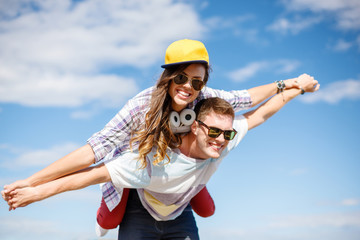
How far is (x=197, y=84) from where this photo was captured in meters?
4.61

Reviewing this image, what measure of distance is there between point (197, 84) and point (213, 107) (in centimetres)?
32

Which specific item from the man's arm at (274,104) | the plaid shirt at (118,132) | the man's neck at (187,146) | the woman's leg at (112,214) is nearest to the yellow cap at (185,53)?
the plaid shirt at (118,132)

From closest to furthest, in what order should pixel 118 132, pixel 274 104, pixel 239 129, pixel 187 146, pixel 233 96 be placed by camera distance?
pixel 118 132
pixel 187 146
pixel 239 129
pixel 233 96
pixel 274 104

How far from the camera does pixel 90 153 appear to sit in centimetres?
436

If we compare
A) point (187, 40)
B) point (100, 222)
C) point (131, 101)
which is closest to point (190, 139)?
point (131, 101)

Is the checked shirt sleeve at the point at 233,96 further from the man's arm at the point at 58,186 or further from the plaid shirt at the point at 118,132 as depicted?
the man's arm at the point at 58,186

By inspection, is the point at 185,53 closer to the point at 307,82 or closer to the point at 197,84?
the point at 197,84

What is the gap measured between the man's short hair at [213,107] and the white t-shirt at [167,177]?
44 centimetres

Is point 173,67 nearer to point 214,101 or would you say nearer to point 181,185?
point 214,101

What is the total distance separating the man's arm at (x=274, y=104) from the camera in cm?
530

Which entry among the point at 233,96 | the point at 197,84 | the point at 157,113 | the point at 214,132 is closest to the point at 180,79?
the point at 197,84

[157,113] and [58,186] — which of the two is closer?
[58,186]

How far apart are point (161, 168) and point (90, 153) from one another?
2.55ft

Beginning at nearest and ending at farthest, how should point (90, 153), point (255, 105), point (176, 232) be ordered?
point (90, 153)
point (176, 232)
point (255, 105)
